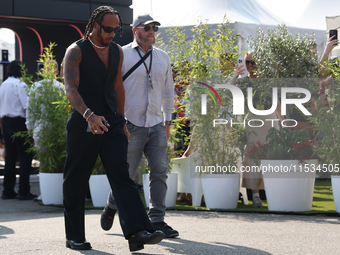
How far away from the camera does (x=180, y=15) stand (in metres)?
12.1

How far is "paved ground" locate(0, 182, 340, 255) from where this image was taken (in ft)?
12.2

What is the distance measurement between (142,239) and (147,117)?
1.25 meters

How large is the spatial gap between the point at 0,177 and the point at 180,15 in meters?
5.47

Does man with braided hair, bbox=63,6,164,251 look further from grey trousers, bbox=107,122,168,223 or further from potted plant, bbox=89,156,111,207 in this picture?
potted plant, bbox=89,156,111,207

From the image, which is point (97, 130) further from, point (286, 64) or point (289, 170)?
point (286, 64)

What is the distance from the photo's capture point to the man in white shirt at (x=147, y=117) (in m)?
4.26

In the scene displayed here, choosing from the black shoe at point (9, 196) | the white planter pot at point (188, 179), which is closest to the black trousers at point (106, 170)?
the white planter pot at point (188, 179)

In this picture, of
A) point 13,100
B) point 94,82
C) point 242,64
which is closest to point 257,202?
point 242,64

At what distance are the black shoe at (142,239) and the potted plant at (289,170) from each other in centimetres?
254

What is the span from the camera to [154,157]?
14.0ft

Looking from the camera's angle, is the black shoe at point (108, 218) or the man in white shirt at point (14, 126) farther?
the man in white shirt at point (14, 126)

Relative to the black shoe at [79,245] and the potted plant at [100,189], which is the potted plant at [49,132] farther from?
the black shoe at [79,245]

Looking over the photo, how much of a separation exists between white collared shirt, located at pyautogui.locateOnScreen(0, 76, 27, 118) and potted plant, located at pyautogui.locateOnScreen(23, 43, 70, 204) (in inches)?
25.6

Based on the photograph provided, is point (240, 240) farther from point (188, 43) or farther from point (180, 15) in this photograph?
point (180, 15)
